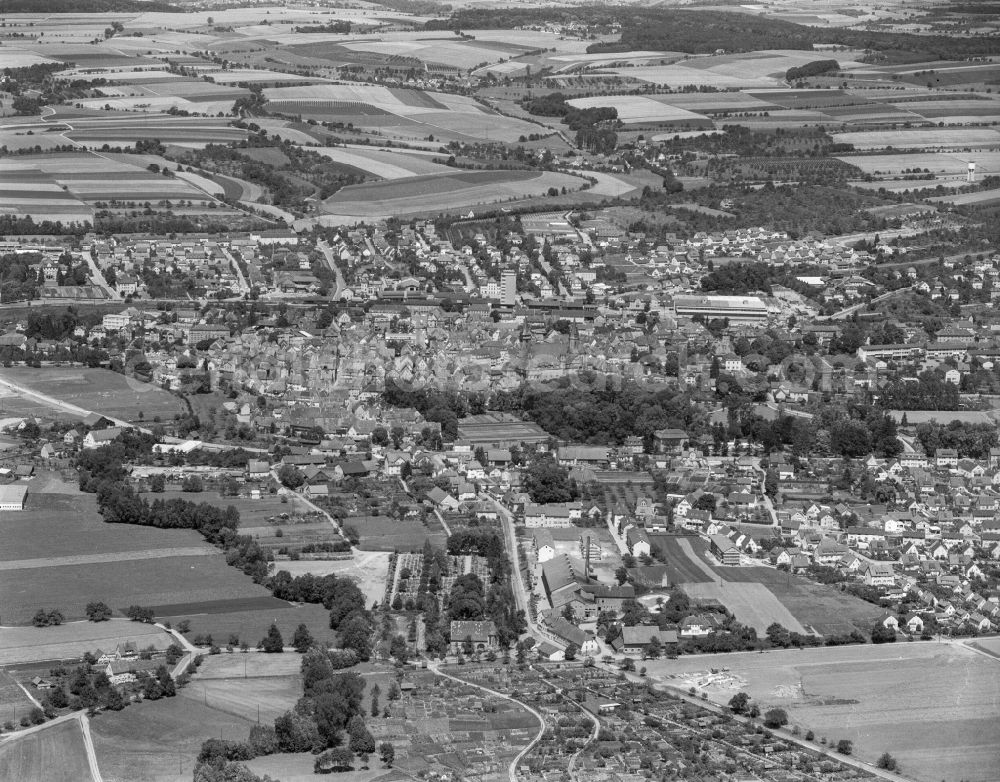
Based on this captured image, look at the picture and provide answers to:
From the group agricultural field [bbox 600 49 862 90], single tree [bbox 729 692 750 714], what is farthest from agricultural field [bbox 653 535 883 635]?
agricultural field [bbox 600 49 862 90]

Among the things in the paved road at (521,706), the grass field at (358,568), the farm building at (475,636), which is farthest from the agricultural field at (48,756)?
the grass field at (358,568)

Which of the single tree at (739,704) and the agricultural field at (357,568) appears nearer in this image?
the single tree at (739,704)

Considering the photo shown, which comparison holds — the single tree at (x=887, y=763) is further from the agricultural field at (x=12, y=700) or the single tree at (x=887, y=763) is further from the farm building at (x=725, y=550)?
the agricultural field at (x=12, y=700)

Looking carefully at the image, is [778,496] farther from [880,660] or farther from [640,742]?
[640,742]

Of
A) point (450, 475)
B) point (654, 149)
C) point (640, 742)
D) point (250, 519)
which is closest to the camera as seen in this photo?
point (640, 742)

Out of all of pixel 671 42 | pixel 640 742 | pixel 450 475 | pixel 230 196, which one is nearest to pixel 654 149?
pixel 230 196

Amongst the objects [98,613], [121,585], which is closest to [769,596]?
[121,585]

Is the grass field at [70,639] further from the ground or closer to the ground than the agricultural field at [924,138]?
closer to the ground
